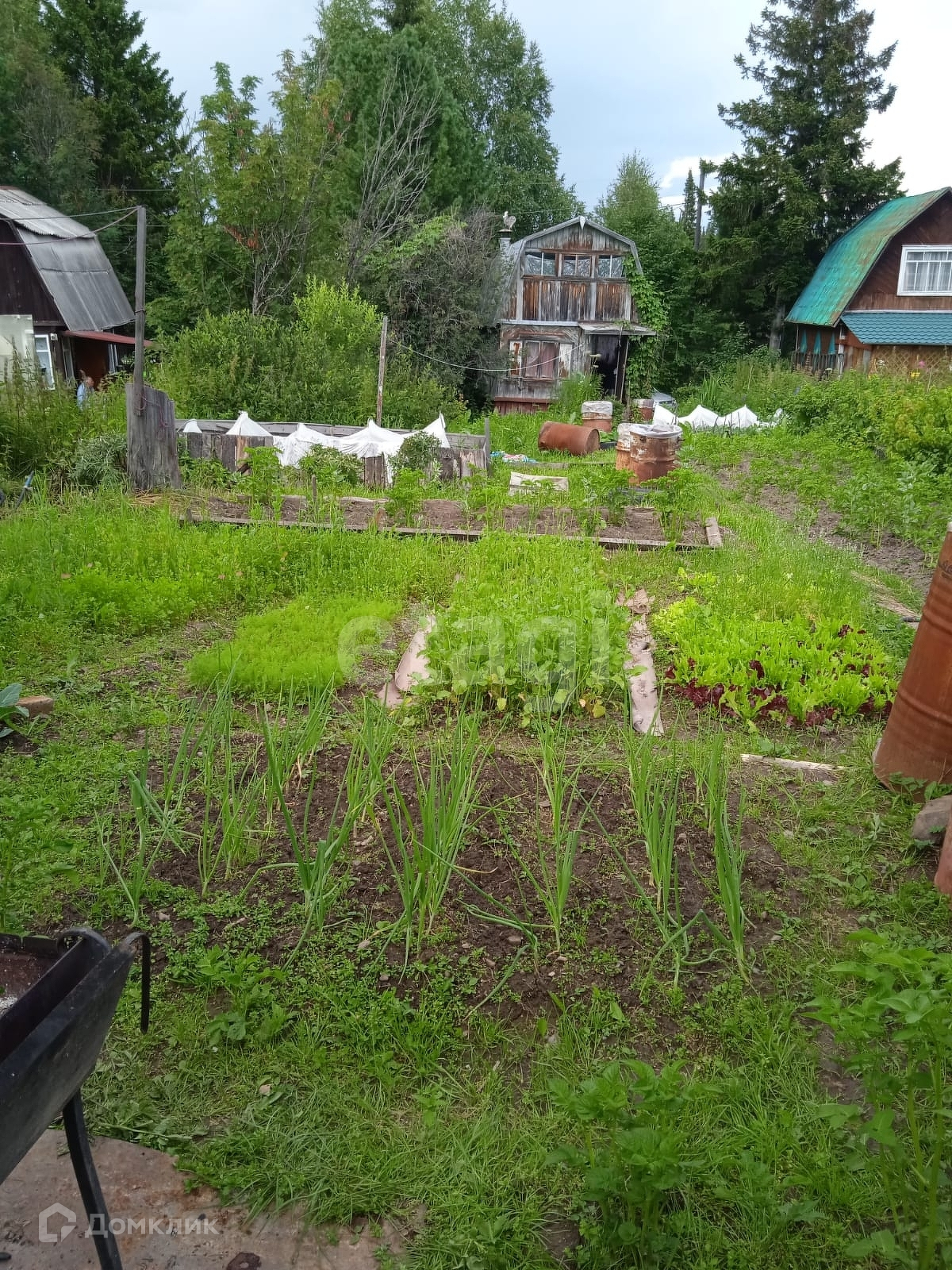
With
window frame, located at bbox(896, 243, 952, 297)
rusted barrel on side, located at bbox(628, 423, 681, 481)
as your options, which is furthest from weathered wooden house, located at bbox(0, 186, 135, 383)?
window frame, located at bbox(896, 243, 952, 297)

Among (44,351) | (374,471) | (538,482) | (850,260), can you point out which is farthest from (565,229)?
(538,482)

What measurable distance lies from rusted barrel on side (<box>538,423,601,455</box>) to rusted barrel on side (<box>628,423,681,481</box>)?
6.12 m

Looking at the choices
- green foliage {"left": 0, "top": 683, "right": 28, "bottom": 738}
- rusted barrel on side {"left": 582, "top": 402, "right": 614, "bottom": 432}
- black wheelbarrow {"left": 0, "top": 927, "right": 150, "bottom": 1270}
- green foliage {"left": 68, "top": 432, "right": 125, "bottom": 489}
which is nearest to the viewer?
black wheelbarrow {"left": 0, "top": 927, "right": 150, "bottom": 1270}

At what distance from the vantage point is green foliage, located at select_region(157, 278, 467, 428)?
16453 millimetres

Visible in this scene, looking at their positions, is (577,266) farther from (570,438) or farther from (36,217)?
(36,217)

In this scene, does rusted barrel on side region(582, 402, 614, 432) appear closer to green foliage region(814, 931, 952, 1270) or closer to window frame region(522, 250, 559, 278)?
window frame region(522, 250, 559, 278)

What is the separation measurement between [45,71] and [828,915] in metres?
29.4

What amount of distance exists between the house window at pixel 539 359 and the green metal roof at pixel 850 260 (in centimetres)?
639

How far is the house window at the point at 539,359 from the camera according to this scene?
81.0 ft

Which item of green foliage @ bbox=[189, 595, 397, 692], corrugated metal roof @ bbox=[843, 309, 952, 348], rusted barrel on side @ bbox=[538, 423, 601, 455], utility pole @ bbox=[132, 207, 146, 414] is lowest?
green foliage @ bbox=[189, 595, 397, 692]

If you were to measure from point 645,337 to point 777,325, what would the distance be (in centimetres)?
427

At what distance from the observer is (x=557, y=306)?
976 inches

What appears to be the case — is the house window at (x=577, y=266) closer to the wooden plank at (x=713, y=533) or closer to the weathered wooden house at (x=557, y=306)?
the weathered wooden house at (x=557, y=306)

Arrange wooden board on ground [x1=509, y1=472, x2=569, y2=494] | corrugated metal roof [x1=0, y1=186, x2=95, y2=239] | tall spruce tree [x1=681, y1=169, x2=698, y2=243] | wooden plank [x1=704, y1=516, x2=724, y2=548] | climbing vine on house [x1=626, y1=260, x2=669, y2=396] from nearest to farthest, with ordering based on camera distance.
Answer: wooden plank [x1=704, y1=516, x2=724, y2=548]
wooden board on ground [x1=509, y1=472, x2=569, y2=494]
corrugated metal roof [x1=0, y1=186, x2=95, y2=239]
climbing vine on house [x1=626, y1=260, x2=669, y2=396]
tall spruce tree [x1=681, y1=169, x2=698, y2=243]
